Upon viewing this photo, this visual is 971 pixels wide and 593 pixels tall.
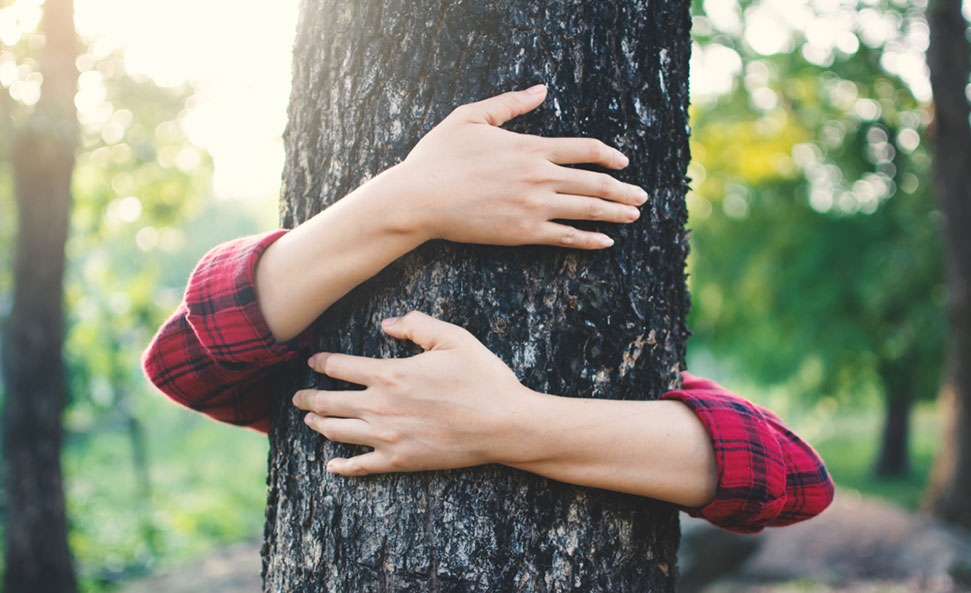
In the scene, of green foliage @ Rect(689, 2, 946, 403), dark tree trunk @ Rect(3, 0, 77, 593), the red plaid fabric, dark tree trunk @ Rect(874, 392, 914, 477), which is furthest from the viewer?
dark tree trunk @ Rect(874, 392, 914, 477)

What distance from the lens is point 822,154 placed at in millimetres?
12852

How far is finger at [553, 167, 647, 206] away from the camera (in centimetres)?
128

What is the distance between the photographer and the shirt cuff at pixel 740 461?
131cm

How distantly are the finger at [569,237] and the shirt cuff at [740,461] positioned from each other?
36 cm

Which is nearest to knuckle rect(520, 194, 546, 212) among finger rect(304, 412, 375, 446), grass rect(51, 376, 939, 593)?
finger rect(304, 412, 375, 446)

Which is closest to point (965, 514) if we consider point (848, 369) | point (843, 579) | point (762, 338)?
point (843, 579)

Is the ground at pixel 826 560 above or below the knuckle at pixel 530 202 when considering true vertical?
below

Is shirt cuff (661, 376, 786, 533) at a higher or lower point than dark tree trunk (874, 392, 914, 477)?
higher

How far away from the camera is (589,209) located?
130 cm

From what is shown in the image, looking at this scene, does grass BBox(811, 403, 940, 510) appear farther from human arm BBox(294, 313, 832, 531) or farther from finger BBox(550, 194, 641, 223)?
finger BBox(550, 194, 641, 223)

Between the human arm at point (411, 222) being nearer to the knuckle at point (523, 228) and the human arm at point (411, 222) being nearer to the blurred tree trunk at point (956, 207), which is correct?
the knuckle at point (523, 228)

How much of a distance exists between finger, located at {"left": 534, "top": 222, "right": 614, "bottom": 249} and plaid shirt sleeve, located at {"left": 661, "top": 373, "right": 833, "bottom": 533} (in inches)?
14.1

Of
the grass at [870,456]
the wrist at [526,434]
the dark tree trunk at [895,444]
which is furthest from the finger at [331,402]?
the dark tree trunk at [895,444]

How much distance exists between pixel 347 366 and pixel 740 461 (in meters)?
0.80
